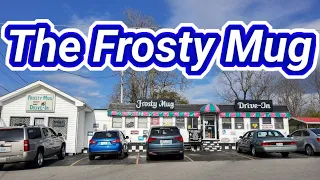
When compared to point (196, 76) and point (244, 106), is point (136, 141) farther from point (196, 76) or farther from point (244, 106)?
point (196, 76)

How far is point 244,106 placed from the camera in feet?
78.9

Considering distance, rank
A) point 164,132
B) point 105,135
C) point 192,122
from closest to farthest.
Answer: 1. point 164,132
2. point 105,135
3. point 192,122

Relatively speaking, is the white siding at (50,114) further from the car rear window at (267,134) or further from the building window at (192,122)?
the car rear window at (267,134)

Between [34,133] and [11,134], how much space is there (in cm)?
105

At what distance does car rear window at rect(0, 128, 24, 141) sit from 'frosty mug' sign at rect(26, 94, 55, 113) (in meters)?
8.04

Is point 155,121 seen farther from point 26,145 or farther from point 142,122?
point 26,145

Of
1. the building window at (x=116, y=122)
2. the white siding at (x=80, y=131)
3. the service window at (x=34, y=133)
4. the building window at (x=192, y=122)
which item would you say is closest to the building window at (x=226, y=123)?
the building window at (x=192, y=122)

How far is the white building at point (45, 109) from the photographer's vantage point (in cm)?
1920

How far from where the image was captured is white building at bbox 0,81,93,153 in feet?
63.0

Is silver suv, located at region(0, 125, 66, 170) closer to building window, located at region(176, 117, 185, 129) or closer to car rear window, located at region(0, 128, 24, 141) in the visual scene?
car rear window, located at region(0, 128, 24, 141)

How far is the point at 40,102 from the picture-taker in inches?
766

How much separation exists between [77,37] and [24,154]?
5754 millimetres

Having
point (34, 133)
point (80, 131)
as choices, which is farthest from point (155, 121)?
point (34, 133)

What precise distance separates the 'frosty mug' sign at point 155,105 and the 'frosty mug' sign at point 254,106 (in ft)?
18.7
